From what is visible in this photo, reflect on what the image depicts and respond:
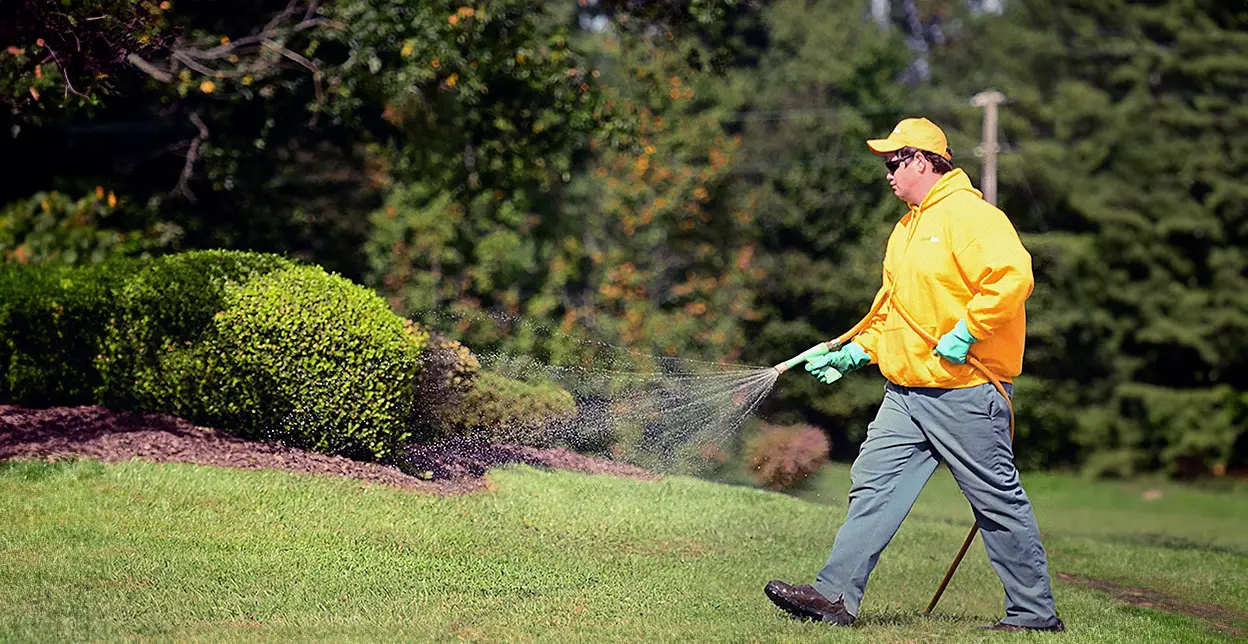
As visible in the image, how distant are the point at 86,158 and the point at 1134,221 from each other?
23545 mm

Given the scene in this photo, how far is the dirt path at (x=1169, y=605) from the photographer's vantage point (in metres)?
7.40

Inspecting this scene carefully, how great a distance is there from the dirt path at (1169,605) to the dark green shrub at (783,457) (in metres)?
1.69

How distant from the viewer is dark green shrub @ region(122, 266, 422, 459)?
829 cm

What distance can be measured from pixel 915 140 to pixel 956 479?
1.54m

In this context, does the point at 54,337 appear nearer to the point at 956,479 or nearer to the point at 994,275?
the point at 956,479

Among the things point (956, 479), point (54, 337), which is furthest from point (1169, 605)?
point (54, 337)

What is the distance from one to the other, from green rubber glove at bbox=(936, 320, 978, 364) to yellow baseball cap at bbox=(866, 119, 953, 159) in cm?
88

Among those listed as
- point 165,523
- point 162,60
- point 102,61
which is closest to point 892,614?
point 165,523

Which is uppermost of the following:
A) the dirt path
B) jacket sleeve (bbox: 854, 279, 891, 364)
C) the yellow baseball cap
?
the yellow baseball cap

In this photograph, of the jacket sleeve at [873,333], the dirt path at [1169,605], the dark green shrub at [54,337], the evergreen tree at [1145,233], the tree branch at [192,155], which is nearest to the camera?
the jacket sleeve at [873,333]

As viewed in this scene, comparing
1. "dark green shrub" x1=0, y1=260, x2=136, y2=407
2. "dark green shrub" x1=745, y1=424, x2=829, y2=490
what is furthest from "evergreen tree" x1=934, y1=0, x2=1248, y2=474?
"dark green shrub" x1=0, y1=260, x2=136, y2=407

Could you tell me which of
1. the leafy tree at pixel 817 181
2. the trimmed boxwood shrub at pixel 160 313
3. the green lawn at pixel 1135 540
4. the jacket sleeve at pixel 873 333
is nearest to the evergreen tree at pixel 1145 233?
the leafy tree at pixel 817 181

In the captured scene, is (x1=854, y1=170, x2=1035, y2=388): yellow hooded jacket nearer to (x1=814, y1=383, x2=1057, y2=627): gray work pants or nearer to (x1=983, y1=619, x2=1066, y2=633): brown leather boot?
(x1=814, y1=383, x2=1057, y2=627): gray work pants

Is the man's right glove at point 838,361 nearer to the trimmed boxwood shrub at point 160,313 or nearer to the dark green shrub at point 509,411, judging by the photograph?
the dark green shrub at point 509,411
